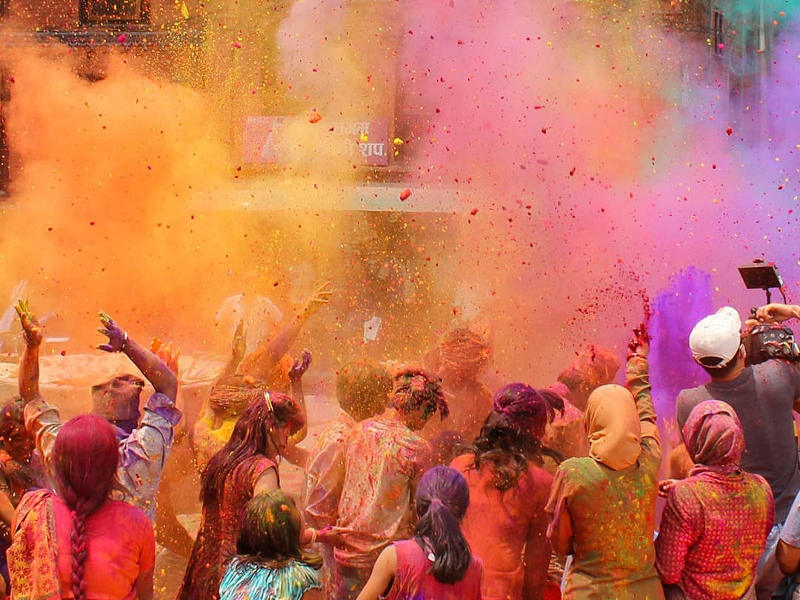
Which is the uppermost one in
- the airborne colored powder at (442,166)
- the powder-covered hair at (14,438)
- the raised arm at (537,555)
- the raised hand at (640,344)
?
the airborne colored powder at (442,166)

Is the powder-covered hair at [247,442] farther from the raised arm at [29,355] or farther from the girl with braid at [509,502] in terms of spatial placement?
the raised arm at [29,355]

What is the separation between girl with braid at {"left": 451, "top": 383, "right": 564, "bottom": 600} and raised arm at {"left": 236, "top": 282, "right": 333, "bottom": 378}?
78.9 inches

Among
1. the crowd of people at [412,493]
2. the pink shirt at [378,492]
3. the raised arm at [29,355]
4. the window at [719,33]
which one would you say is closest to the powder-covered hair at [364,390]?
the crowd of people at [412,493]

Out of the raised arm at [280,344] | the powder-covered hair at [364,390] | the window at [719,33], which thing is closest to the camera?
the powder-covered hair at [364,390]

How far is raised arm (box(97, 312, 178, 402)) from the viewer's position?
12.5ft

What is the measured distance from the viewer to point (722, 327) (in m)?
3.92

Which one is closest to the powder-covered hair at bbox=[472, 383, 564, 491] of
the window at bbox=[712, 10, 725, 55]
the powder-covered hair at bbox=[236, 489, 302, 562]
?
the powder-covered hair at bbox=[236, 489, 302, 562]

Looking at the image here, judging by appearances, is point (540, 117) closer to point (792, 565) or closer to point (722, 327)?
point (722, 327)

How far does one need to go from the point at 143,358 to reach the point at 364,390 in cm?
111

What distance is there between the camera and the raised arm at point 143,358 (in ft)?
12.5

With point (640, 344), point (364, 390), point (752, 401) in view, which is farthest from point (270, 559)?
point (752, 401)

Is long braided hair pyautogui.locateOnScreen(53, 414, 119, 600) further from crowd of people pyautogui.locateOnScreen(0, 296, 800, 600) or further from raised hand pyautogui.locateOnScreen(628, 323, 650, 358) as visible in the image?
raised hand pyautogui.locateOnScreen(628, 323, 650, 358)

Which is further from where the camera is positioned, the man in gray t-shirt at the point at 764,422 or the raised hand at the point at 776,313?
the raised hand at the point at 776,313

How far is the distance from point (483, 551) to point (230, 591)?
1071 mm
